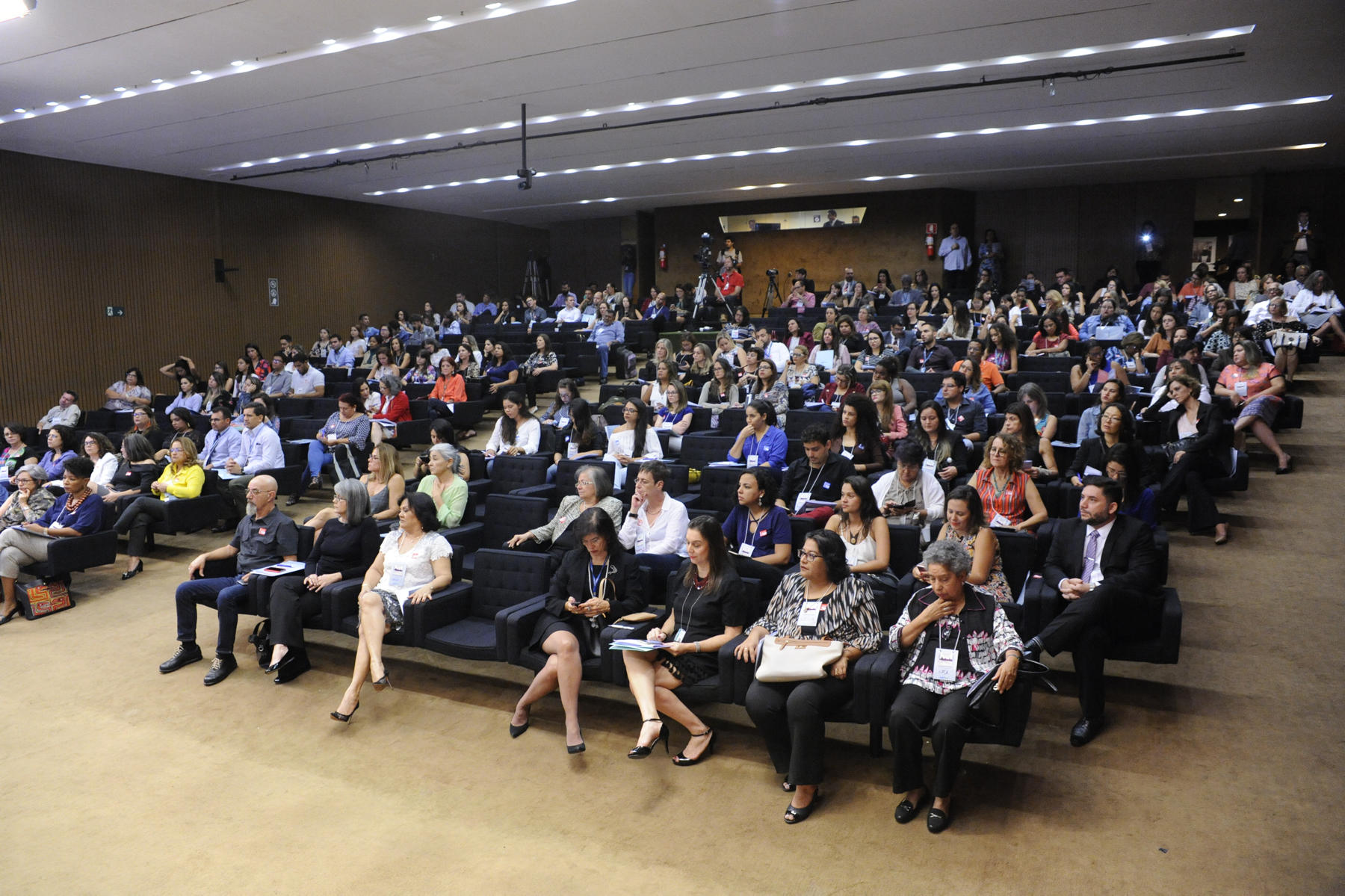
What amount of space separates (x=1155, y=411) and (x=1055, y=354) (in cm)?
247

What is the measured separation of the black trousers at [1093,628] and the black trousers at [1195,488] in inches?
84.8

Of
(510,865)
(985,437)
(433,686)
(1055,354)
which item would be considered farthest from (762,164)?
(510,865)

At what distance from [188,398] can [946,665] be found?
31.9ft

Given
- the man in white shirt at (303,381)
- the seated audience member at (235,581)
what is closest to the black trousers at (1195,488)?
the seated audience member at (235,581)

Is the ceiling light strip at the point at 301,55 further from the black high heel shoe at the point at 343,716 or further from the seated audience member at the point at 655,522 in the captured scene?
the black high heel shoe at the point at 343,716

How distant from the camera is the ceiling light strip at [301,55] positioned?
629 centimetres

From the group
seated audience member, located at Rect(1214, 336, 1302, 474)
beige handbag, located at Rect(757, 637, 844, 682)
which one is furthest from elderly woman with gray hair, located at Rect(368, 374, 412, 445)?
seated audience member, located at Rect(1214, 336, 1302, 474)

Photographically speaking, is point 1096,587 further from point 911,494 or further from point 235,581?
point 235,581

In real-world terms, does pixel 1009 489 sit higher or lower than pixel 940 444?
lower

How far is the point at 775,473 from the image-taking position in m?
5.72

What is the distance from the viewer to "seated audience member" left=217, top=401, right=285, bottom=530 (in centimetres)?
725

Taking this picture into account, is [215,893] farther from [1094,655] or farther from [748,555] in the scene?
[1094,655]

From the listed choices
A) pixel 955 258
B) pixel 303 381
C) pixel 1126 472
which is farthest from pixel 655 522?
pixel 955 258

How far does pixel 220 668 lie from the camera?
4.77 metres
